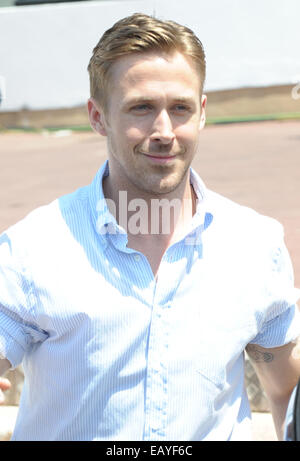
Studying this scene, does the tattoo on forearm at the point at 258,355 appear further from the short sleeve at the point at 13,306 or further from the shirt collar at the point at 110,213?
the short sleeve at the point at 13,306

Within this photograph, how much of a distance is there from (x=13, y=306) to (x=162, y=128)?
0.51m

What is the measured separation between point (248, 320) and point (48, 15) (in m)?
16.7

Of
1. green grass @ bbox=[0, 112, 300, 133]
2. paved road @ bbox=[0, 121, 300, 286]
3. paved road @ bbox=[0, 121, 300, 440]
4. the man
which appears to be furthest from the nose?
green grass @ bbox=[0, 112, 300, 133]

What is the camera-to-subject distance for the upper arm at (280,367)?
1.89 metres

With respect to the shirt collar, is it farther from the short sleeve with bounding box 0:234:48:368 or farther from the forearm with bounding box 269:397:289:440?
the forearm with bounding box 269:397:289:440

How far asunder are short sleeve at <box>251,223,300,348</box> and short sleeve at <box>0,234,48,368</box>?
1.79ft

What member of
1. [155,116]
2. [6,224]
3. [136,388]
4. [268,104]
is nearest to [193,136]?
[155,116]

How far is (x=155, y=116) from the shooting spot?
175 cm

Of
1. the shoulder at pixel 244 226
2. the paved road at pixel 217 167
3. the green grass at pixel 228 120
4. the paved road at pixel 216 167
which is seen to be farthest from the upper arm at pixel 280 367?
the green grass at pixel 228 120

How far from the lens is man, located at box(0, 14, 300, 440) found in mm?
1722

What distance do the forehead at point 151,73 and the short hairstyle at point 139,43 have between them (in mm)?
16

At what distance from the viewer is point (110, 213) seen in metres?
1.82

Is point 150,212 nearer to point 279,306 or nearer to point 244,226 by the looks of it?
point 244,226

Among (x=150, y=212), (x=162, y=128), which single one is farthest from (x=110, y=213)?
(x=162, y=128)
